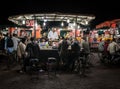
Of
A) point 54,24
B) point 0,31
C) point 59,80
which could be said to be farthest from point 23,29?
point 59,80

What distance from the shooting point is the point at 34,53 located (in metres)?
12.3

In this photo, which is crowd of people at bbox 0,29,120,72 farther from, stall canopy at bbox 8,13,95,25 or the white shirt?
the white shirt

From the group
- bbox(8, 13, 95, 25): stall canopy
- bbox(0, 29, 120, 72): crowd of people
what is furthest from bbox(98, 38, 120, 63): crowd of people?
bbox(8, 13, 95, 25): stall canopy

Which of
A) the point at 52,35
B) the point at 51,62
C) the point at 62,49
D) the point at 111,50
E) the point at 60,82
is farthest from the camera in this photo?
the point at 52,35

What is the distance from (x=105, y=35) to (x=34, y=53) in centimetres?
1488

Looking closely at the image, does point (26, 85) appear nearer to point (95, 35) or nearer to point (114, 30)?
point (114, 30)

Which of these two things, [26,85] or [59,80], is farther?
[59,80]

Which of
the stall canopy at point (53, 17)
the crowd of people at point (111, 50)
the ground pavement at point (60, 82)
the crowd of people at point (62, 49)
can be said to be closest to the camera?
the ground pavement at point (60, 82)

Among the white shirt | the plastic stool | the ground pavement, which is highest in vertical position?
the white shirt

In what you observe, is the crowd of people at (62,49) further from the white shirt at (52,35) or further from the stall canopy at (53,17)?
the white shirt at (52,35)

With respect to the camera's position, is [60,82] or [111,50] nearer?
[60,82]

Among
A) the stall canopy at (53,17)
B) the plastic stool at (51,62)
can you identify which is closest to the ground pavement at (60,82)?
the plastic stool at (51,62)

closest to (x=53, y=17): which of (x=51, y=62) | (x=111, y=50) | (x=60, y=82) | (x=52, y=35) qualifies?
(x=52, y=35)

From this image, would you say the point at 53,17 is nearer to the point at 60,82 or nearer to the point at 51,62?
the point at 51,62
